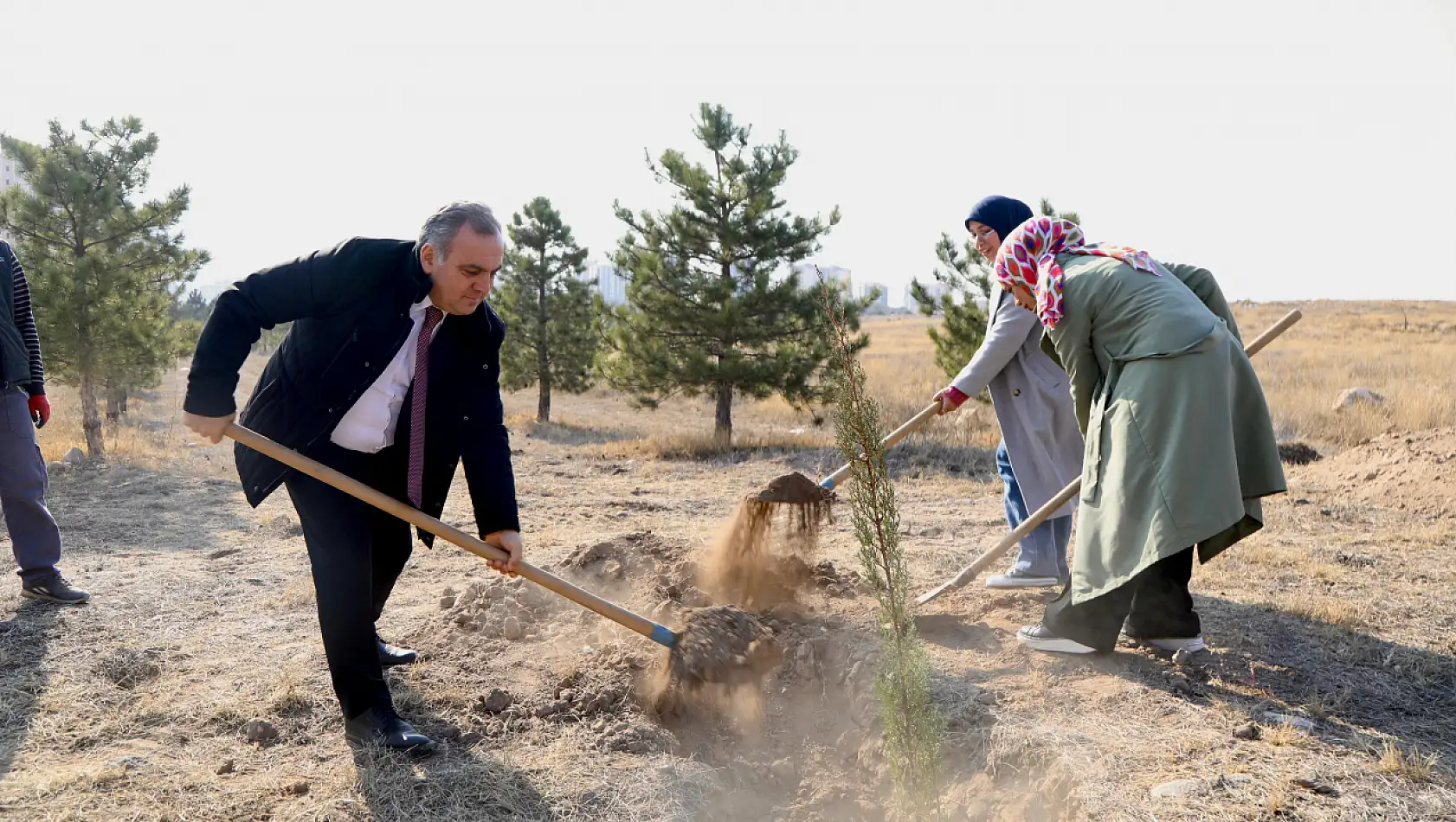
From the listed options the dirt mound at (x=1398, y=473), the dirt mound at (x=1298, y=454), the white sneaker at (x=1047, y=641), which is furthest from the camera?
the dirt mound at (x=1298, y=454)

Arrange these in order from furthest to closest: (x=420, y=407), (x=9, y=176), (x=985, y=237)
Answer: (x=9, y=176)
(x=985, y=237)
(x=420, y=407)

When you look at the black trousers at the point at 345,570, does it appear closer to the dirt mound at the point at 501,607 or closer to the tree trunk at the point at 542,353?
the dirt mound at the point at 501,607

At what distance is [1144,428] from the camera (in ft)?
10.5

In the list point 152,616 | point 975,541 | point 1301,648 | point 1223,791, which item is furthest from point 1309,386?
point 152,616

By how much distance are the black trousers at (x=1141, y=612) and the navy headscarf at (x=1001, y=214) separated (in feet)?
5.58

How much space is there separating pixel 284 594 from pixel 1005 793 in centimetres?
382

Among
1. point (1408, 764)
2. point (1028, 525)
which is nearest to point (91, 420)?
point (1028, 525)

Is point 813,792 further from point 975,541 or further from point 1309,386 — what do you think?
point 1309,386

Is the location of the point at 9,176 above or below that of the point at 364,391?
above

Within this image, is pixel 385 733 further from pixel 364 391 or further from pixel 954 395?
pixel 954 395

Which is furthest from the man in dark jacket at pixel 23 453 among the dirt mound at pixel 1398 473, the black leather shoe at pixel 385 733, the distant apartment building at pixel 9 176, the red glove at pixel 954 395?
the dirt mound at pixel 1398 473

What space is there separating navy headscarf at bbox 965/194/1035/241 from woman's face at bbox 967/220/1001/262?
0.01 meters

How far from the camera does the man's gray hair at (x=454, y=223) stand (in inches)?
113

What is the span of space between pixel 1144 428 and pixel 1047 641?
1025 millimetres
